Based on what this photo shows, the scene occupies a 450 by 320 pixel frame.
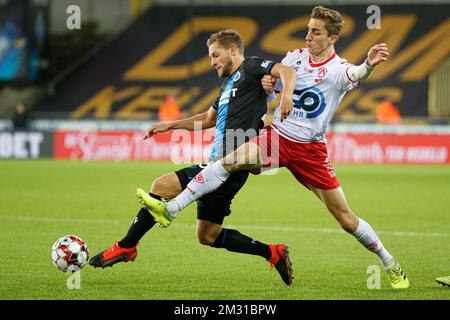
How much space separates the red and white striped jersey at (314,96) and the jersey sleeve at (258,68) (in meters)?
0.27

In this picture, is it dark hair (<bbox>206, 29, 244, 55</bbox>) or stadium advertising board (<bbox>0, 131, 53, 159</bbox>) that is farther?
stadium advertising board (<bbox>0, 131, 53, 159</bbox>)

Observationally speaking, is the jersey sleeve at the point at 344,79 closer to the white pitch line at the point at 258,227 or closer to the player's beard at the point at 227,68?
the player's beard at the point at 227,68

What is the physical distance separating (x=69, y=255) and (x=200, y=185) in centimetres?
124

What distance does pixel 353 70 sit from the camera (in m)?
6.88

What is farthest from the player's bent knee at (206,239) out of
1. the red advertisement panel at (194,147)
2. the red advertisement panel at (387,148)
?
Answer: the red advertisement panel at (387,148)

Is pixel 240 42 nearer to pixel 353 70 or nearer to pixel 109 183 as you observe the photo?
pixel 353 70

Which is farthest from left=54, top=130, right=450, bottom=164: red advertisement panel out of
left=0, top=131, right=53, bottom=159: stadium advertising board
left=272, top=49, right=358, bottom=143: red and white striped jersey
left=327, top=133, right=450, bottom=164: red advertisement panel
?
Answer: left=272, top=49, right=358, bottom=143: red and white striped jersey

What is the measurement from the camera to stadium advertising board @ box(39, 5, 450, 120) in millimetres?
33031

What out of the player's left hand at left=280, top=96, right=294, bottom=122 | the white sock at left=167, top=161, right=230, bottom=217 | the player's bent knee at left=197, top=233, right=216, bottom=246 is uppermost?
the player's left hand at left=280, top=96, right=294, bottom=122

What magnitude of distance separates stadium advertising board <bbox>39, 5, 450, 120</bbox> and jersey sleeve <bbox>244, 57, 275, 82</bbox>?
83.7 ft

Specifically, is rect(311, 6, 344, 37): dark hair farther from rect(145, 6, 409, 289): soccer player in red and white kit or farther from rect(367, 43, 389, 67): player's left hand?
rect(367, 43, 389, 67): player's left hand

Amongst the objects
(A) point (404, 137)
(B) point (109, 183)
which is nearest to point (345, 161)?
(A) point (404, 137)

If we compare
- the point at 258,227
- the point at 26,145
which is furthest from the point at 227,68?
the point at 26,145

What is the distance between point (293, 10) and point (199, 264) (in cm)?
2878
